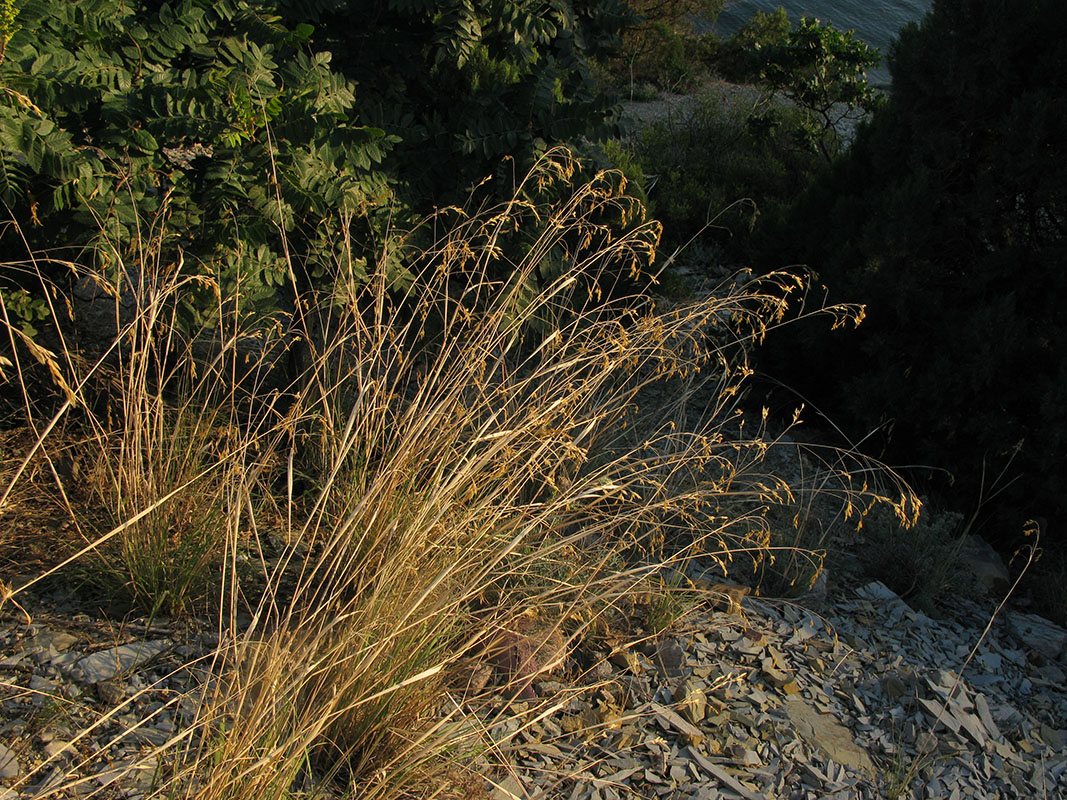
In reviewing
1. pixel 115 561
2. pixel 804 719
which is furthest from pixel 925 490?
pixel 115 561

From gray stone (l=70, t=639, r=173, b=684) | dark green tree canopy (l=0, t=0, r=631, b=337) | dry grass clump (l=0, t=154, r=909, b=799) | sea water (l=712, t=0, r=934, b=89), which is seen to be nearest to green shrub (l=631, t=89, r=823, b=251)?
dark green tree canopy (l=0, t=0, r=631, b=337)

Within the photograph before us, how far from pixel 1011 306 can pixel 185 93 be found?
330cm

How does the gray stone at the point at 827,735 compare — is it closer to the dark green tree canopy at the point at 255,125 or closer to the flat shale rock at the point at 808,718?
the flat shale rock at the point at 808,718

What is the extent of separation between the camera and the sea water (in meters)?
16.3

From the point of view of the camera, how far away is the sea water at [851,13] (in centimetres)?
1631

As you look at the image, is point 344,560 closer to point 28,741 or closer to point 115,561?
point 115,561

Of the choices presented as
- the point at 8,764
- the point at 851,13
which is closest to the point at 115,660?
the point at 8,764

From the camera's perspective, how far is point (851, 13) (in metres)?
17.5

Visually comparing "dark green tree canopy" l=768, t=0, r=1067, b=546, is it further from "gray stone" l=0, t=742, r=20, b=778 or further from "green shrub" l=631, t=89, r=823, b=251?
"gray stone" l=0, t=742, r=20, b=778

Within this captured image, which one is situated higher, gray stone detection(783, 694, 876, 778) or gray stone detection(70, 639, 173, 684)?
gray stone detection(783, 694, 876, 778)

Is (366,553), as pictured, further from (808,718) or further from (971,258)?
(971,258)

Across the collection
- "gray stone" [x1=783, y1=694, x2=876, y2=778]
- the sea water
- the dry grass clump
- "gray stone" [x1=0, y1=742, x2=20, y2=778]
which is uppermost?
the sea water

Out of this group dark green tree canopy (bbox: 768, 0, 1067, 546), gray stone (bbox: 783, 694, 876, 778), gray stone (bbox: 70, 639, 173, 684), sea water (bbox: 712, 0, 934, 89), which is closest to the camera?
gray stone (bbox: 70, 639, 173, 684)

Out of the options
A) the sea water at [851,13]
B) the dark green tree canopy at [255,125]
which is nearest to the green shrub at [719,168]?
the dark green tree canopy at [255,125]
